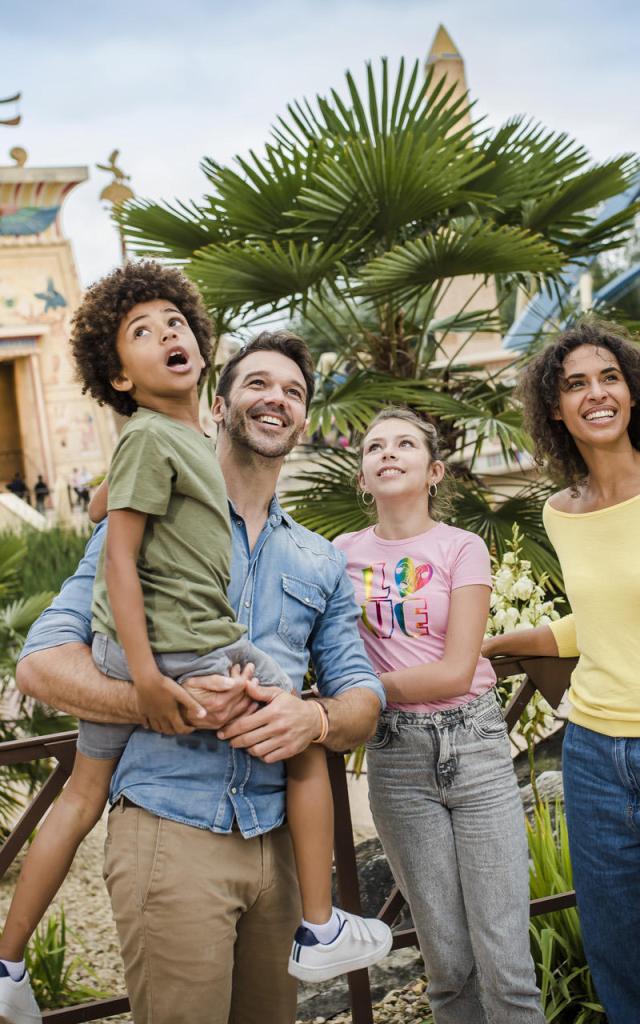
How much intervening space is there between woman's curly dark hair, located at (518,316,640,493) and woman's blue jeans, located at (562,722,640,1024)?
0.68 metres

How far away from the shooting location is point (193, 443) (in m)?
1.94

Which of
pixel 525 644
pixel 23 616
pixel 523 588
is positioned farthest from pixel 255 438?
pixel 23 616

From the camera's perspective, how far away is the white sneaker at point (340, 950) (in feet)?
6.05

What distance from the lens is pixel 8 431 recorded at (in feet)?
98.4

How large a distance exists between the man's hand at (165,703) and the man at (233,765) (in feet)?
0.09

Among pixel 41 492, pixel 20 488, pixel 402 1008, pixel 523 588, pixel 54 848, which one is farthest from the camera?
pixel 20 488

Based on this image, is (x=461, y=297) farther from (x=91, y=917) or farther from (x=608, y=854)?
(x=608, y=854)

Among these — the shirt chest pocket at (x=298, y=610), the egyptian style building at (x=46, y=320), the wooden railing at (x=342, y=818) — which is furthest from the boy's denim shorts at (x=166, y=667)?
the egyptian style building at (x=46, y=320)

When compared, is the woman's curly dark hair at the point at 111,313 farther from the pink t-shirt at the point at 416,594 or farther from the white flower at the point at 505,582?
the white flower at the point at 505,582

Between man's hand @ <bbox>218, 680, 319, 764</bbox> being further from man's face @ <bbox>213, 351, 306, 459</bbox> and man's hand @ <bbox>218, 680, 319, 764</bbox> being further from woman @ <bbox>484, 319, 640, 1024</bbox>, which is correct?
woman @ <bbox>484, 319, 640, 1024</bbox>

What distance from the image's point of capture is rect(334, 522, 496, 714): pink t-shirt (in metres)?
2.29

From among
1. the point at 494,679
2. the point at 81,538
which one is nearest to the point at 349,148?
the point at 494,679

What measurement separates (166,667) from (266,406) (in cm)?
70

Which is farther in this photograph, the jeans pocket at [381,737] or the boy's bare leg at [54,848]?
the jeans pocket at [381,737]
